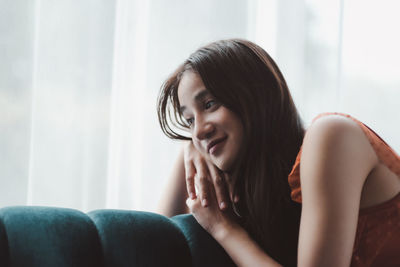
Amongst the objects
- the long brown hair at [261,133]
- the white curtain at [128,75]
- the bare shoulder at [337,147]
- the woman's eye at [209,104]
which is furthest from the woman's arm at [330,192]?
the white curtain at [128,75]

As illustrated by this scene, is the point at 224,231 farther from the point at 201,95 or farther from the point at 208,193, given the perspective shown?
the point at 201,95

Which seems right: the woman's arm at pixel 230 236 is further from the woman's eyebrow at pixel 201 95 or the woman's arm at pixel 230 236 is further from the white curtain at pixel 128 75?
the white curtain at pixel 128 75

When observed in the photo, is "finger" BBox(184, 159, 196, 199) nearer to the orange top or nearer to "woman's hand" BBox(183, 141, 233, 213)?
"woman's hand" BBox(183, 141, 233, 213)

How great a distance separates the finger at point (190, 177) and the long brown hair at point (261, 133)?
0.36ft

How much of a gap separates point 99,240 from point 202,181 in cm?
31

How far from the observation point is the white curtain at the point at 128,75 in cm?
101

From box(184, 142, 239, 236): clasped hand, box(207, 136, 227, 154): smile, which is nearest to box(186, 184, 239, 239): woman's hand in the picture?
box(184, 142, 239, 236): clasped hand

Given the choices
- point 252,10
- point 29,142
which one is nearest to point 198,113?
point 29,142

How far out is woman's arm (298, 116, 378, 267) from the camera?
752mm

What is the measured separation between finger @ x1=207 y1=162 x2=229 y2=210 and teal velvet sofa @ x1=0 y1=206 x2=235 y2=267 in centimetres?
10

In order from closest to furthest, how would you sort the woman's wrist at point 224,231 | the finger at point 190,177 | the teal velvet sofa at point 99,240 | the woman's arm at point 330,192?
the teal velvet sofa at point 99,240, the woman's arm at point 330,192, the woman's wrist at point 224,231, the finger at point 190,177

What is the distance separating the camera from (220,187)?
961 mm

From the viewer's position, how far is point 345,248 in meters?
0.76

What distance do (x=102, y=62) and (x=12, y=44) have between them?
0.22m
